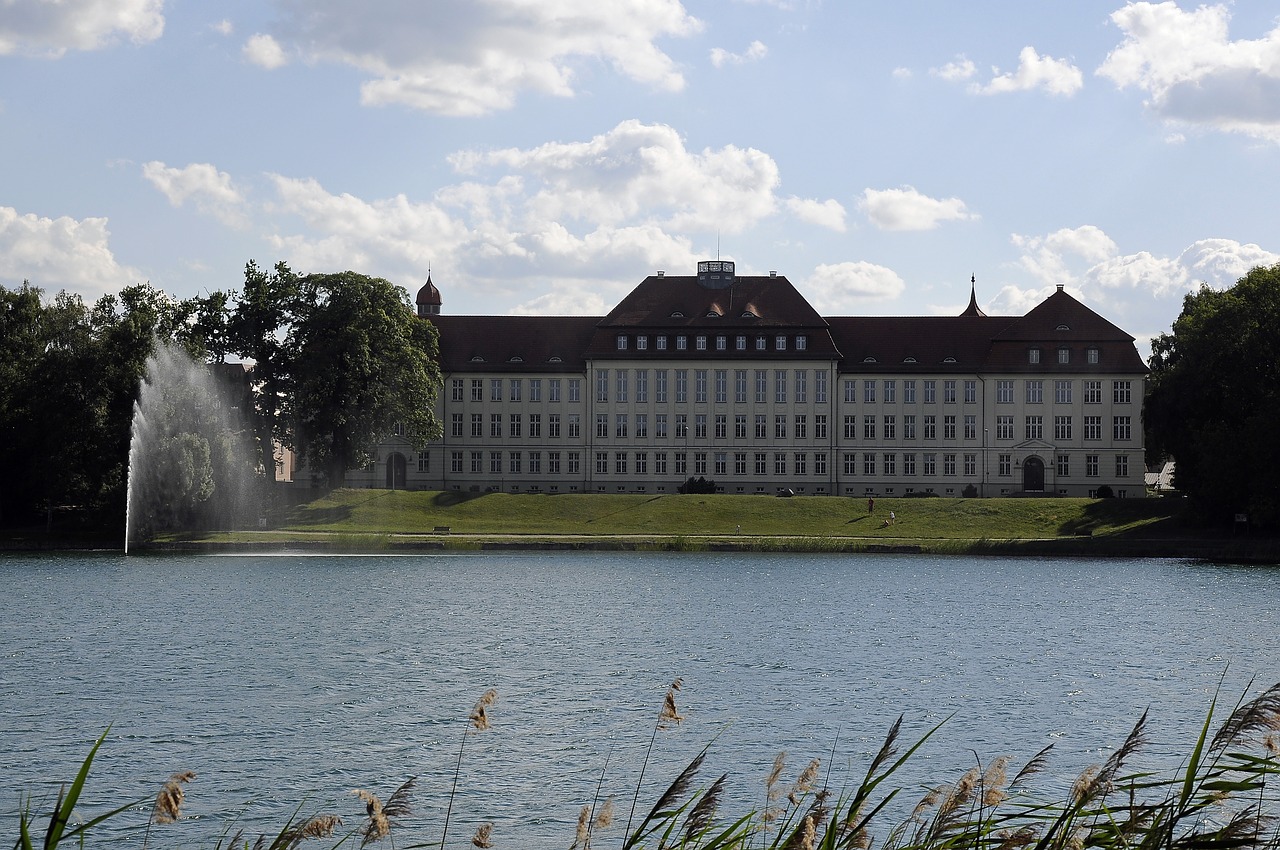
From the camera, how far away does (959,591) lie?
174 feet

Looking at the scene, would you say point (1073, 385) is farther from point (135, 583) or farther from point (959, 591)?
point (135, 583)

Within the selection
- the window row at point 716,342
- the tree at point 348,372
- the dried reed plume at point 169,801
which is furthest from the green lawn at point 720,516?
the dried reed plume at point 169,801

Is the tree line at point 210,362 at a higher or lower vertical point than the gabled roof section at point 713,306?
lower

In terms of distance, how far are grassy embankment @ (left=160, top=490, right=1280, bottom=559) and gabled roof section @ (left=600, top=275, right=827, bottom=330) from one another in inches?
807

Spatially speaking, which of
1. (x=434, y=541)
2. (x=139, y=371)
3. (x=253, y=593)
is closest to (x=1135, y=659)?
(x=253, y=593)

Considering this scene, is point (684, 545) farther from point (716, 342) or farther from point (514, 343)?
point (514, 343)

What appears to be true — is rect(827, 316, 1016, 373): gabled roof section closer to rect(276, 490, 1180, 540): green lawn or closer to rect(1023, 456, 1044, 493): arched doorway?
rect(1023, 456, 1044, 493): arched doorway

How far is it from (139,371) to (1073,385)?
220ft

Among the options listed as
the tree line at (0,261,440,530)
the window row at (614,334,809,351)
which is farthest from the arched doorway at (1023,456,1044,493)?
the tree line at (0,261,440,530)

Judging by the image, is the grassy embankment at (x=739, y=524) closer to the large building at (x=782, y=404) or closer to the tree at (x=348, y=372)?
the tree at (x=348, y=372)

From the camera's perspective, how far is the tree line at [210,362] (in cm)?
7381

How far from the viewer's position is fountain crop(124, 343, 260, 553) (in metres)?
70.8

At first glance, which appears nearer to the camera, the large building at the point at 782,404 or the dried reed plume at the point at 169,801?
the dried reed plume at the point at 169,801

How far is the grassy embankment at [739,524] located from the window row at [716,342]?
1945cm
